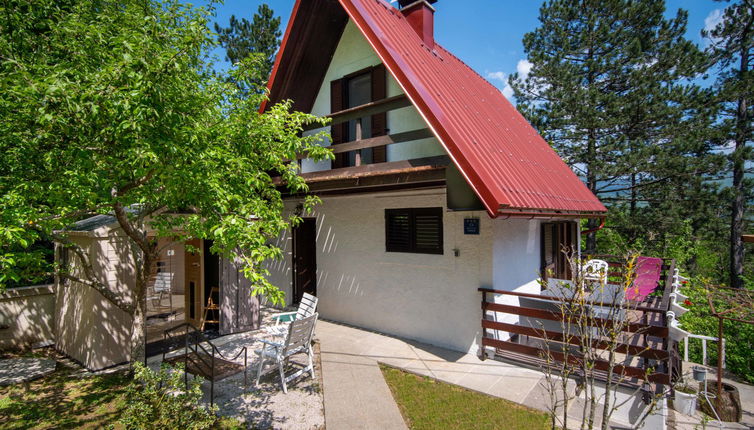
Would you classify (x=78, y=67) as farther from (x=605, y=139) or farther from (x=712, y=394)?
(x=605, y=139)

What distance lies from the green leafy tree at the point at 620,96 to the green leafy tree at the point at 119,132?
1682 cm

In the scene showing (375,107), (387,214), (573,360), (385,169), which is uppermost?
(375,107)

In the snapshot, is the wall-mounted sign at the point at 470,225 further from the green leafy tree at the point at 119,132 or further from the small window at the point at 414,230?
the green leafy tree at the point at 119,132

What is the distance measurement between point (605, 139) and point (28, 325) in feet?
73.3

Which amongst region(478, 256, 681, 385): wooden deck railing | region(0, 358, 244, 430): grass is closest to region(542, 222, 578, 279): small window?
region(478, 256, 681, 385): wooden deck railing

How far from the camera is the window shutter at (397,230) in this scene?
748 centimetres

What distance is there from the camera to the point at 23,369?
20.6 feet

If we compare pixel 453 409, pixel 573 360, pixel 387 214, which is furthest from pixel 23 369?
pixel 573 360

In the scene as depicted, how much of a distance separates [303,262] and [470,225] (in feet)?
17.3

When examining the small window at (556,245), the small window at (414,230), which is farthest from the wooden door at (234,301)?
the small window at (556,245)

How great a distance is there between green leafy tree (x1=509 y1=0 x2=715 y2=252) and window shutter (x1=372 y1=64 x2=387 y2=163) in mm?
13022

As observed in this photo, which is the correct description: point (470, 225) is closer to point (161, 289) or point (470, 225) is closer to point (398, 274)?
point (398, 274)

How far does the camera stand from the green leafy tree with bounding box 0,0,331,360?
11.2ft

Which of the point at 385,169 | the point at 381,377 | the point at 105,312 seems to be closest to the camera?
the point at 381,377
